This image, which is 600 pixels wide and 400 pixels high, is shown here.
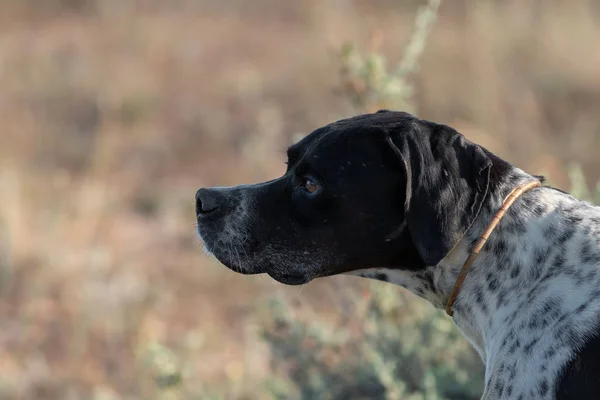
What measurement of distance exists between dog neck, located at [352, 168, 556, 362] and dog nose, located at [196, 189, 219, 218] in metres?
0.69

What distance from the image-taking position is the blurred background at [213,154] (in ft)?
13.7

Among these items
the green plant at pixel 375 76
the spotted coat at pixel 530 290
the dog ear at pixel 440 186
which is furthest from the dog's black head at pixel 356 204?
the green plant at pixel 375 76

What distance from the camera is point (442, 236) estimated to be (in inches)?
100

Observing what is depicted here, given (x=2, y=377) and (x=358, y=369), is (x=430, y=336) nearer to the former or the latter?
(x=358, y=369)

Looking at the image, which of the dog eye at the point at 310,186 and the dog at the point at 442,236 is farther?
the dog eye at the point at 310,186

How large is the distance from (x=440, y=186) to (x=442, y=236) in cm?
14

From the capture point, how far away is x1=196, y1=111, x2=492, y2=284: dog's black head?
8.48 ft

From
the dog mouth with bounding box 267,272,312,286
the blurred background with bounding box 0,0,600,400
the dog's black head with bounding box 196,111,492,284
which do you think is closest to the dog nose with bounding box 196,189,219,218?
the dog's black head with bounding box 196,111,492,284

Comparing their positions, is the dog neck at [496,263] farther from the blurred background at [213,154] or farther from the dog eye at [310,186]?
the blurred background at [213,154]

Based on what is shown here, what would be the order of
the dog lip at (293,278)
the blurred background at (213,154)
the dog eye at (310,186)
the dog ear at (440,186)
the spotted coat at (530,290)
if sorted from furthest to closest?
the blurred background at (213,154) → the dog lip at (293,278) → the dog eye at (310,186) → the dog ear at (440,186) → the spotted coat at (530,290)

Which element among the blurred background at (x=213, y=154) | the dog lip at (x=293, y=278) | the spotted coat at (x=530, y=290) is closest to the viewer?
Answer: the spotted coat at (x=530, y=290)

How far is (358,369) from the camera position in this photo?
399 centimetres

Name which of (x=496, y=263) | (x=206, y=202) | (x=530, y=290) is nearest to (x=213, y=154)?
(x=206, y=202)

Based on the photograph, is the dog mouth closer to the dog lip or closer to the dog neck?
the dog lip
